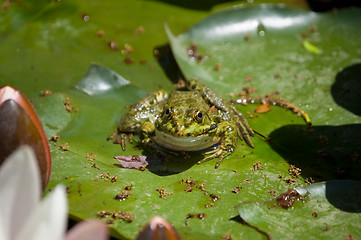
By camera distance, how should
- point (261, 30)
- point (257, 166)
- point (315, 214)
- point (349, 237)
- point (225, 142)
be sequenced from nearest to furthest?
point (349, 237) < point (315, 214) < point (257, 166) < point (225, 142) < point (261, 30)

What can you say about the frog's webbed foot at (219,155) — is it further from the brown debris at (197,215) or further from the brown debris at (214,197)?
the brown debris at (197,215)

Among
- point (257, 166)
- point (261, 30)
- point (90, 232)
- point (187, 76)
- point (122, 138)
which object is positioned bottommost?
point (122, 138)

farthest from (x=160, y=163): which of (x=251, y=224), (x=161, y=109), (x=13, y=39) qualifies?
(x=13, y=39)

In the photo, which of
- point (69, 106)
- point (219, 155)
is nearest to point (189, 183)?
point (219, 155)

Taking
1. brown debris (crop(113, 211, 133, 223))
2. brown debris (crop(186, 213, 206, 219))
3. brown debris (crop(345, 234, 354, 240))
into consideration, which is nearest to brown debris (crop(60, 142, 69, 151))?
brown debris (crop(113, 211, 133, 223))

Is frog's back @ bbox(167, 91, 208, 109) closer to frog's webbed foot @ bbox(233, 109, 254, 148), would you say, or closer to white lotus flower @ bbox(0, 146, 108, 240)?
frog's webbed foot @ bbox(233, 109, 254, 148)

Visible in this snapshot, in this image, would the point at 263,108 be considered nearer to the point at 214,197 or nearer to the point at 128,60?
the point at 214,197
